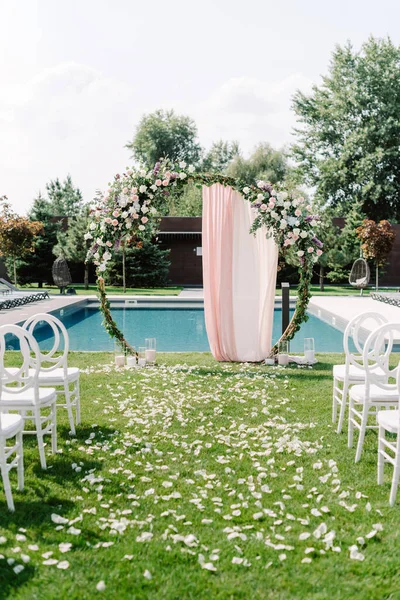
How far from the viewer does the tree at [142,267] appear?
23.2 m

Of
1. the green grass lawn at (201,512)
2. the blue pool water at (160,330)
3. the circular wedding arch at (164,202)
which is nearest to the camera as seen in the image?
the green grass lawn at (201,512)

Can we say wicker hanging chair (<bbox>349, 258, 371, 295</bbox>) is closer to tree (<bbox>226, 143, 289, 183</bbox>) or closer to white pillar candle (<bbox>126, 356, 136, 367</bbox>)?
tree (<bbox>226, 143, 289, 183</bbox>)

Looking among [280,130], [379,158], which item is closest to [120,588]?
[379,158]

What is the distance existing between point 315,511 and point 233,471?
2.47 feet

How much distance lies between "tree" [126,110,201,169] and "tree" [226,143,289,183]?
7.31 meters

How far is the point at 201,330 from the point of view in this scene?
1305cm

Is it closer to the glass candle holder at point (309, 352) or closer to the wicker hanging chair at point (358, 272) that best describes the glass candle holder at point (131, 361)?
the glass candle holder at point (309, 352)

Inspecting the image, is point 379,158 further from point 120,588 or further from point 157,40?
point 120,588

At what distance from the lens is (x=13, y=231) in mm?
20234

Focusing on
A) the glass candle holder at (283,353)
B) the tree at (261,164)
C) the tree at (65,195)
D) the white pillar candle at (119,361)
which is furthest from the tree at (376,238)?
the tree at (65,195)

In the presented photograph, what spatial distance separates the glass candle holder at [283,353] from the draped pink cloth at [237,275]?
181 millimetres

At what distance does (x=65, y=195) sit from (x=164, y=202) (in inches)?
1518

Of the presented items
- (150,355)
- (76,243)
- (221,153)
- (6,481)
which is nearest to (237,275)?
(150,355)

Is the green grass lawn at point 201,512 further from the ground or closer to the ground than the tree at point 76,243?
closer to the ground
